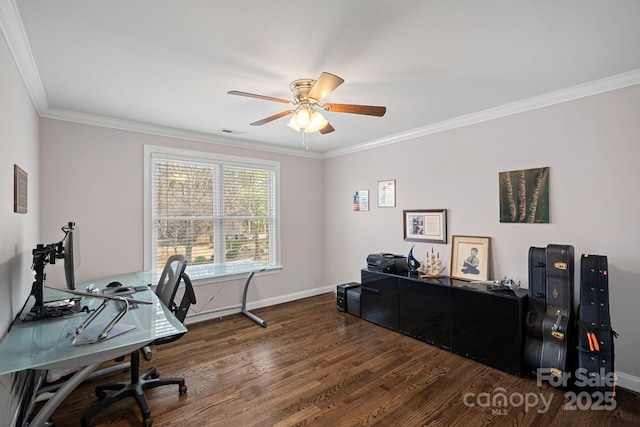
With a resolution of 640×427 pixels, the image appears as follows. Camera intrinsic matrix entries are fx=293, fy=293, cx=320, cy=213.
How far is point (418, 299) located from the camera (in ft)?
10.9

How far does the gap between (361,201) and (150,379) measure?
3434mm

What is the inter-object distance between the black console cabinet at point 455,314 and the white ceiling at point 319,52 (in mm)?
1908

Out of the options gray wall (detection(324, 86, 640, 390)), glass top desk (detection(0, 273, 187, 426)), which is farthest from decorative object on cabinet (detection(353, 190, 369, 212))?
glass top desk (detection(0, 273, 187, 426))

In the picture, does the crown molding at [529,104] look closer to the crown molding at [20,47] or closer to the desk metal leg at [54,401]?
the crown molding at [20,47]

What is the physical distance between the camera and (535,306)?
102 inches

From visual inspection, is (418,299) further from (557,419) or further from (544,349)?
(557,419)

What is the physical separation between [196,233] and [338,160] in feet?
8.42

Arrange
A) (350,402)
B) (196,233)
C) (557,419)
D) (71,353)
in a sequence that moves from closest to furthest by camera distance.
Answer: (71,353)
(557,419)
(350,402)
(196,233)

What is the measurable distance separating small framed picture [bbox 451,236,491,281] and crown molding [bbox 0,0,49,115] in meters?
4.03

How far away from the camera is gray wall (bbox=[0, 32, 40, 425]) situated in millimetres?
1681

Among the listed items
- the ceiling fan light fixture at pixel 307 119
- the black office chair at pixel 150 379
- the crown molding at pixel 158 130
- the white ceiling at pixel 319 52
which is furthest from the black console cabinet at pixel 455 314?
the crown molding at pixel 158 130

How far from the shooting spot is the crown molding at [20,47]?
5.14 ft

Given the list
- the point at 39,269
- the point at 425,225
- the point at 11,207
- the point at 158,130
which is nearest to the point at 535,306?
the point at 425,225

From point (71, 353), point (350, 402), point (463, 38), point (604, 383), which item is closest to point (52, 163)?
point (71, 353)
